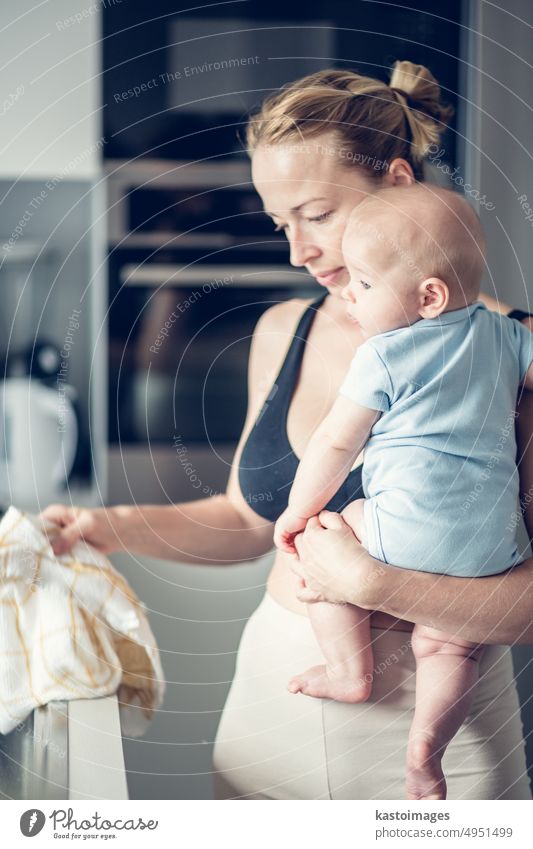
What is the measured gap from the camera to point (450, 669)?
658 millimetres

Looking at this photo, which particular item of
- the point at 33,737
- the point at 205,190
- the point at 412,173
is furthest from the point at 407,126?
the point at 33,737

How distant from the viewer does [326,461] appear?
64 centimetres

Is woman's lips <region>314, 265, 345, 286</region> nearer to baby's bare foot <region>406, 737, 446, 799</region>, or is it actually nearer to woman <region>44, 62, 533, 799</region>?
woman <region>44, 62, 533, 799</region>

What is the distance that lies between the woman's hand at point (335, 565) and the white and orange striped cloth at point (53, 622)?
158mm

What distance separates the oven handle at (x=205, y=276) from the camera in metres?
0.74

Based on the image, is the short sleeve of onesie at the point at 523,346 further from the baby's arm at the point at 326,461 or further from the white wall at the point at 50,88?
the white wall at the point at 50,88

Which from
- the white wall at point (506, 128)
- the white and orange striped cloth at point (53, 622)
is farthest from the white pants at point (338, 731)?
the white wall at point (506, 128)

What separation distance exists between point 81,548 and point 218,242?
0.29 m

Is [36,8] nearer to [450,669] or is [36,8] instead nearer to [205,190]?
[205,190]

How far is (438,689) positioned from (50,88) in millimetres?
602
